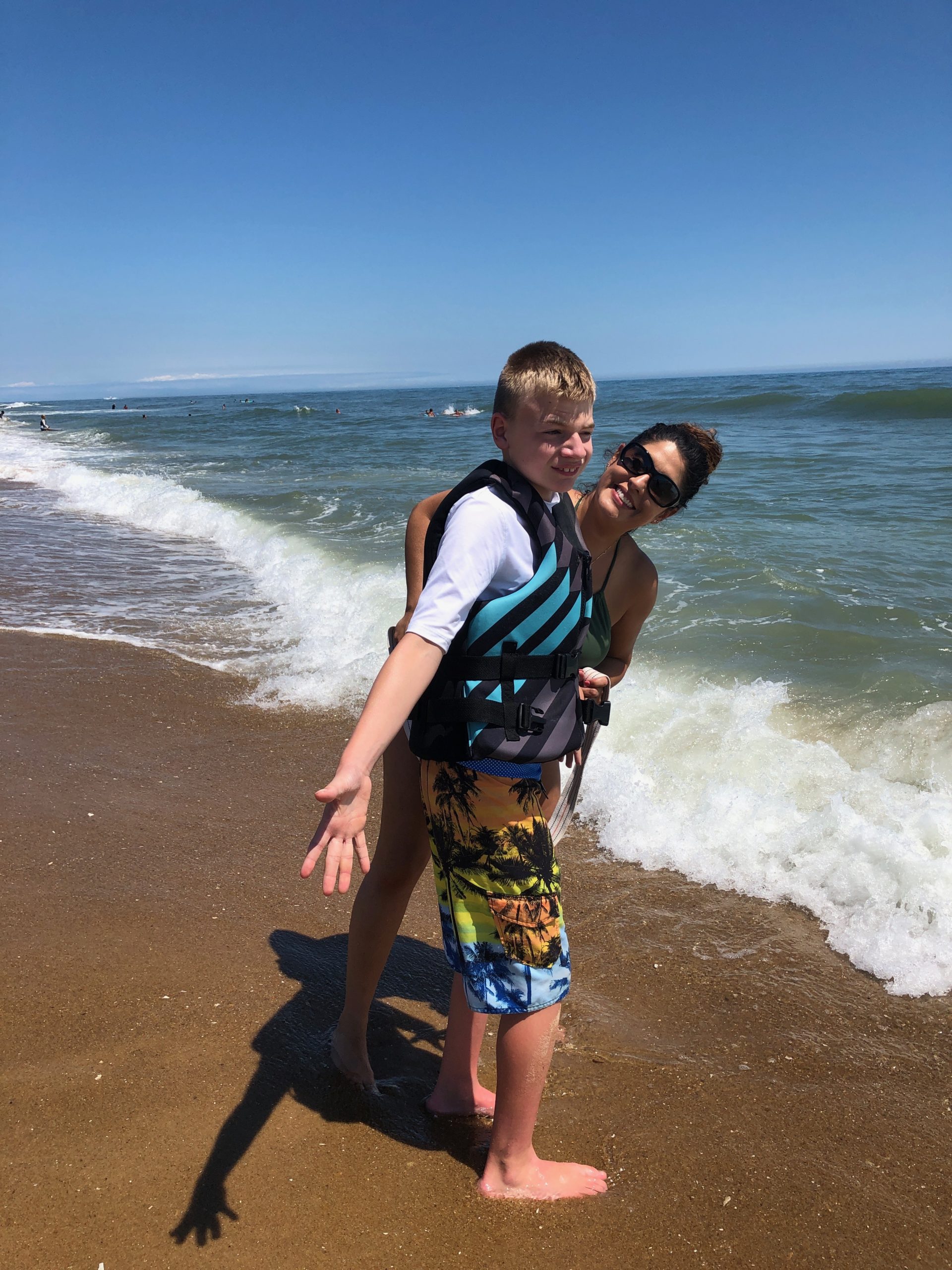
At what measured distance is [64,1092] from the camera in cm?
238

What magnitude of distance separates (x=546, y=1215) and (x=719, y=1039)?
992mm

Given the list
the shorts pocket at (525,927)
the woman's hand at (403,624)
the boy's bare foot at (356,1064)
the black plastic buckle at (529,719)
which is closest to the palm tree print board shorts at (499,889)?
the shorts pocket at (525,927)

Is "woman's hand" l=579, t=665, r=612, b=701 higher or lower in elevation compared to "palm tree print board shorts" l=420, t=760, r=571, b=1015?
higher

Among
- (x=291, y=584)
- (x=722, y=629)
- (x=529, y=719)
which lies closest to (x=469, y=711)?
(x=529, y=719)

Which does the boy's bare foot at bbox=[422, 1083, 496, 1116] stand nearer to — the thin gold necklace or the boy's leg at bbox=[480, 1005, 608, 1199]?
the boy's leg at bbox=[480, 1005, 608, 1199]

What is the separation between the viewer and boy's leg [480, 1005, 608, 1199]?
2.00 meters

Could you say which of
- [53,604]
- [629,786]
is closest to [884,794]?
[629,786]

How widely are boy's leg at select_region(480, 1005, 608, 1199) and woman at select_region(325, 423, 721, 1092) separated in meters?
0.30

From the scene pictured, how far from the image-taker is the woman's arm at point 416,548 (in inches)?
84.0

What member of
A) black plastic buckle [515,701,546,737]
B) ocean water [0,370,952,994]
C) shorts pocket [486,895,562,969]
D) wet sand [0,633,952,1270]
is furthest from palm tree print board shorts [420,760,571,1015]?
ocean water [0,370,952,994]

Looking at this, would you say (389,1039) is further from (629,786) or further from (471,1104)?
(629,786)

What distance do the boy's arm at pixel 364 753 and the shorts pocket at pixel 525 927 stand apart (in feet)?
1.32

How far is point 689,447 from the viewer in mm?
2334

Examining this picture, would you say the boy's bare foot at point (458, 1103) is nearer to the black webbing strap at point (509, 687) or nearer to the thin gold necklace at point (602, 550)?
the black webbing strap at point (509, 687)
